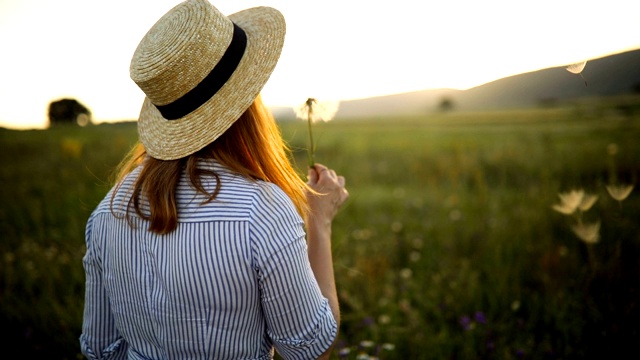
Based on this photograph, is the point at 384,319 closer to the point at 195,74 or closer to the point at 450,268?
the point at 450,268

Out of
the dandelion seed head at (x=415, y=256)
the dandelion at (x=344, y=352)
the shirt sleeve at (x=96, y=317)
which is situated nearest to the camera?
the shirt sleeve at (x=96, y=317)

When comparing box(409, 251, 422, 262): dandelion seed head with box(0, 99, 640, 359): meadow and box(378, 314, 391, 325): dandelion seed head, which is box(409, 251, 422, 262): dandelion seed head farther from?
box(378, 314, 391, 325): dandelion seed head

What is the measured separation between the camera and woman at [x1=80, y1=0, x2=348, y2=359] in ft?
3.66

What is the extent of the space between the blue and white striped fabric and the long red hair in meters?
0.03

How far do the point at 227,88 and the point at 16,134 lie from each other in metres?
11.2

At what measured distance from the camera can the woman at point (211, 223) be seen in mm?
1116

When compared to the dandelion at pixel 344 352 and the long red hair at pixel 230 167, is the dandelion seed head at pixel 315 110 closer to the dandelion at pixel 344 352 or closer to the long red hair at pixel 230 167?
the long red hair at pixel 230 167

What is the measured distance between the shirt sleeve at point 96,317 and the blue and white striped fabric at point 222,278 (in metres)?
0.16

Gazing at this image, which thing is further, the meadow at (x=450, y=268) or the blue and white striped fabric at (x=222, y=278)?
the meadow at (x=450, y=268)

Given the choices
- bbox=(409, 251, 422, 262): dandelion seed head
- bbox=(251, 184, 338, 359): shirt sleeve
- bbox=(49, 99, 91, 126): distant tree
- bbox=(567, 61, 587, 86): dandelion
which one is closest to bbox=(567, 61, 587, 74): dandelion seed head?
bbox=(567, 61, 587, 86): dandelion

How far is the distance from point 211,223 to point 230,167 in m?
0.18

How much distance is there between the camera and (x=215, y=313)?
1.15 metres

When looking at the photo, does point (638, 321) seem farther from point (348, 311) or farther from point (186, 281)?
point (186, 281)

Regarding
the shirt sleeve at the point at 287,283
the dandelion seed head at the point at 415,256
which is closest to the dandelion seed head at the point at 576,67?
the shirt sleeve at the point at 287,283
